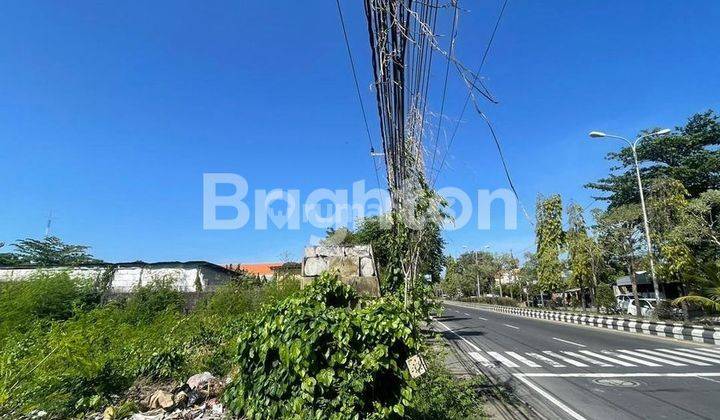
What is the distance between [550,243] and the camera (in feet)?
133

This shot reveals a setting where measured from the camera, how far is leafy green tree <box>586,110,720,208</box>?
3005 cm

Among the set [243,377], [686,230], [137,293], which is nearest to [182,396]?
[243,377]

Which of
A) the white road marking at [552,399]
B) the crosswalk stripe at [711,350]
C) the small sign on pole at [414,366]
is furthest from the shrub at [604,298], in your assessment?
the small sign on pole at [414,366]

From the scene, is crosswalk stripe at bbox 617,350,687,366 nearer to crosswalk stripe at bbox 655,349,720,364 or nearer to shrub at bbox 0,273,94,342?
crosswalk stripe at bbox 655,349,720,364

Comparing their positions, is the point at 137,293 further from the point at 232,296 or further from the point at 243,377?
the point at 243,377

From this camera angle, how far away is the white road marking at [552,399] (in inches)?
250

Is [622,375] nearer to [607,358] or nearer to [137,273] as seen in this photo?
[607,358]

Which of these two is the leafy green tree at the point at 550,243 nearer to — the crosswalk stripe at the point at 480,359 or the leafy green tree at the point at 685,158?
the leafy green tree at the point at 685,158

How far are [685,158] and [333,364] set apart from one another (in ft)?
123

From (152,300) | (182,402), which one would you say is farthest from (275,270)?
(182,402)

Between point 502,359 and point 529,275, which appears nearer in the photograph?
point 502,359

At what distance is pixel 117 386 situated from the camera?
6289 millimetres

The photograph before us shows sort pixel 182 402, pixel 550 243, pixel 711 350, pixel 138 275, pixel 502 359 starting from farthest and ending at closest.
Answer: pixel 550 243, pixel 138 275, pixel 711 350, pixel 502 359, pixel 182 402

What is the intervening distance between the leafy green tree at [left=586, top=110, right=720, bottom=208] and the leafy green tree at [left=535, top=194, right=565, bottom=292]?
714 cm
